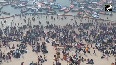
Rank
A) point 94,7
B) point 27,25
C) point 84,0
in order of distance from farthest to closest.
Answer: point 84,0
point 94,7
point 27,25

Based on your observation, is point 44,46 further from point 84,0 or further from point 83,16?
point 84,0

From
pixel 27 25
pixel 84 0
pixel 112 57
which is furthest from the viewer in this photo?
pixel 84 0

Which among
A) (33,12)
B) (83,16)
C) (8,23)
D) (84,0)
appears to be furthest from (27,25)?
(84,0)

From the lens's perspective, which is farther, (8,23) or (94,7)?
(94,7)

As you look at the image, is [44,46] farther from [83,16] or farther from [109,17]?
[109,17]

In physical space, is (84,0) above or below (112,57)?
above

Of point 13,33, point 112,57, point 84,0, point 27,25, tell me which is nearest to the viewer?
point 112,57

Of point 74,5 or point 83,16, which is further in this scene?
point 74,5

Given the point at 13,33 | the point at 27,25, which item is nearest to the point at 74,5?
the point at 27,25

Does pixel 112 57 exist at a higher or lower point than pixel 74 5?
lower
